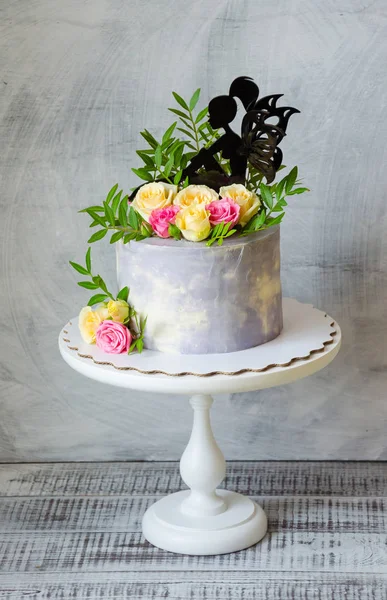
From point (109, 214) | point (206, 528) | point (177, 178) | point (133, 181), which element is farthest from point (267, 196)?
point (206, 528)

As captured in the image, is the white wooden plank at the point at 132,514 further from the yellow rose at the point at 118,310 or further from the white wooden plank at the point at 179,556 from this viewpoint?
the yellow rose at the point at 118,310

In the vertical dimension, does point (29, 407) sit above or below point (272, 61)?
below

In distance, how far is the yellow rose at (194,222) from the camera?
1295 mm

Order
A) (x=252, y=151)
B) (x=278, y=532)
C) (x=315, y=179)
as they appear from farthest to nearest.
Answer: (x=315, y=179) → (x=278, y=532) → (x=252, y=151)

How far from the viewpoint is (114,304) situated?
1378 millimetres

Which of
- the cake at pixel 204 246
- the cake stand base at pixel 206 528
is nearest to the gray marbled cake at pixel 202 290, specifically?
the cake at pixel 204 246

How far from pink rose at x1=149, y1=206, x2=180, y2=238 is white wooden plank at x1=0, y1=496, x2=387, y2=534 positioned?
0.63m

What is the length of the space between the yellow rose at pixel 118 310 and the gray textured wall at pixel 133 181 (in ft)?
1.39

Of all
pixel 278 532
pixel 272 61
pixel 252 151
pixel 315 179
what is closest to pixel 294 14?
pixel 272 61

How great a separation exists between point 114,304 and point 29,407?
615mm

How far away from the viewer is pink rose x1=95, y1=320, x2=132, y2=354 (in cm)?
137

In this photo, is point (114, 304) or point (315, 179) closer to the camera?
point (114, 304)

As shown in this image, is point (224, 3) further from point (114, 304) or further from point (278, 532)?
point (278, 532)

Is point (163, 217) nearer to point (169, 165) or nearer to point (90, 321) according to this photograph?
point (169, 165)
